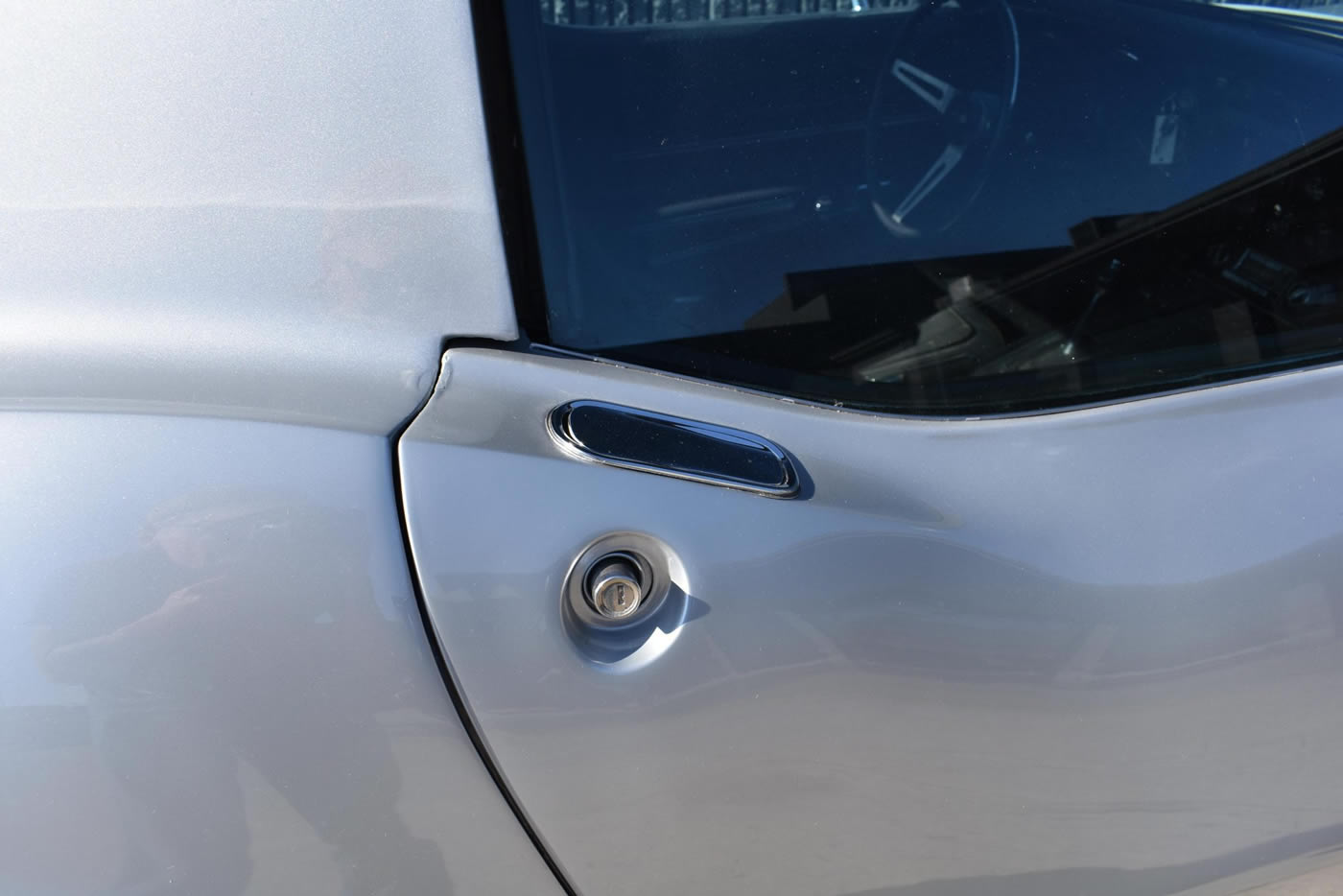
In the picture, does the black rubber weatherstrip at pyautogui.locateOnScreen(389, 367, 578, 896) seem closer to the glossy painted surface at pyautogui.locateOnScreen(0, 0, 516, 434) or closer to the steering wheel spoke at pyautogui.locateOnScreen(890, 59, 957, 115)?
the glossy painted surface at pyautogui.locateOnScreen(0, 0, 516, 434)

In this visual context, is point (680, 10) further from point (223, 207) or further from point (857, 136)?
point (223, 207)

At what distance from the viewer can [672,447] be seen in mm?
1019

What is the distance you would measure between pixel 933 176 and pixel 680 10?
0.36 meters

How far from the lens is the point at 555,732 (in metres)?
0.99

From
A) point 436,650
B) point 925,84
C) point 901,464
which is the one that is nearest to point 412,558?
point 436,650

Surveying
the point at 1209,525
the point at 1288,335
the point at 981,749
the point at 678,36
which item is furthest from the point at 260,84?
the point at 1288,335

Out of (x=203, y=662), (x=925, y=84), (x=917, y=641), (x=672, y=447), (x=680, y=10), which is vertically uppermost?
(x=680, y=10)

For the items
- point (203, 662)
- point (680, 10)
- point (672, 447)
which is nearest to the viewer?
point (203, 662)

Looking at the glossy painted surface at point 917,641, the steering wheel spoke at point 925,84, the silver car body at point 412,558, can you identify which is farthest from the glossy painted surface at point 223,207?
the steering wheel spoke at point 925,84

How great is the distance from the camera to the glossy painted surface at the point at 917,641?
0.98m

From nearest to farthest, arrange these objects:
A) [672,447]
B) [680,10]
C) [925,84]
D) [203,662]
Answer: [203,662]
[672,447]
[680,10]
[925,84]

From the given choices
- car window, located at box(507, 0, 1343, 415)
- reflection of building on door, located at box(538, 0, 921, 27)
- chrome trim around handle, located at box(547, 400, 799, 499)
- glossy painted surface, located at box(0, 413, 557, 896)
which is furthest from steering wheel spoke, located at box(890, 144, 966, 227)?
glossy painted surface, located at box(0, 413, 557, 896)

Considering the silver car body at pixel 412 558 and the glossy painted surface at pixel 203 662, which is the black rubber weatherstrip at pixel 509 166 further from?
the glossy painted surface at pixel 203 662

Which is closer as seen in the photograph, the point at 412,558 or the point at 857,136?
the point at 412,558
